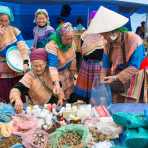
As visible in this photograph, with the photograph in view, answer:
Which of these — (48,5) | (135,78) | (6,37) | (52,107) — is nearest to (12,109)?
(52,107)

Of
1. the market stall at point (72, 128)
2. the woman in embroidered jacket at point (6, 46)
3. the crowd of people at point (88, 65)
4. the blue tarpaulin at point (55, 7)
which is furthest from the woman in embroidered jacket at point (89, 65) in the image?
the blue tarpaulin at point (55, 7)

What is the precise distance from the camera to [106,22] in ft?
11.7

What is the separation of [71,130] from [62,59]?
1216mm

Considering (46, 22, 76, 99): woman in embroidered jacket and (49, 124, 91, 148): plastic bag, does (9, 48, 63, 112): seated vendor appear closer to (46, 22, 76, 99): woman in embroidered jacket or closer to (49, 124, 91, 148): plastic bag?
→ (46, 22, 76, 99): woman in embroidered jacket

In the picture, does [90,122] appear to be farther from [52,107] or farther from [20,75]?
[20,75]

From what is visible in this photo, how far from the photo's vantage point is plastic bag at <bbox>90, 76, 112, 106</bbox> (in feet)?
11.3

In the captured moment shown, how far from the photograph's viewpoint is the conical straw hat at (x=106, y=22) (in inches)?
139

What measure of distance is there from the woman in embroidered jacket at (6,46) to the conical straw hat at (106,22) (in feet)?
2.79

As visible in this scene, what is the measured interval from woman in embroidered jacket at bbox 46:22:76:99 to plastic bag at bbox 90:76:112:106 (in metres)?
0.26

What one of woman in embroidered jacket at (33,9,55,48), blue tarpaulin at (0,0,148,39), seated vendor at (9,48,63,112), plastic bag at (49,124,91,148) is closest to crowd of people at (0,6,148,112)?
seated vendor at (9,48,63,112)

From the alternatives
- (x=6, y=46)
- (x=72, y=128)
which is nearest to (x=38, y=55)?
(x=6, y=46)

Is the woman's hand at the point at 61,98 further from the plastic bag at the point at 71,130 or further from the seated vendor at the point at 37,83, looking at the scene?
the plastic bag at the point at 71,130

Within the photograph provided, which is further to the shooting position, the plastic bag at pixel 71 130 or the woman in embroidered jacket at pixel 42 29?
the woman in embroidered jacket at pixel 42 29

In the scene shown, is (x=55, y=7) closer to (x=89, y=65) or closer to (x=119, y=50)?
(x=89, y=65)
